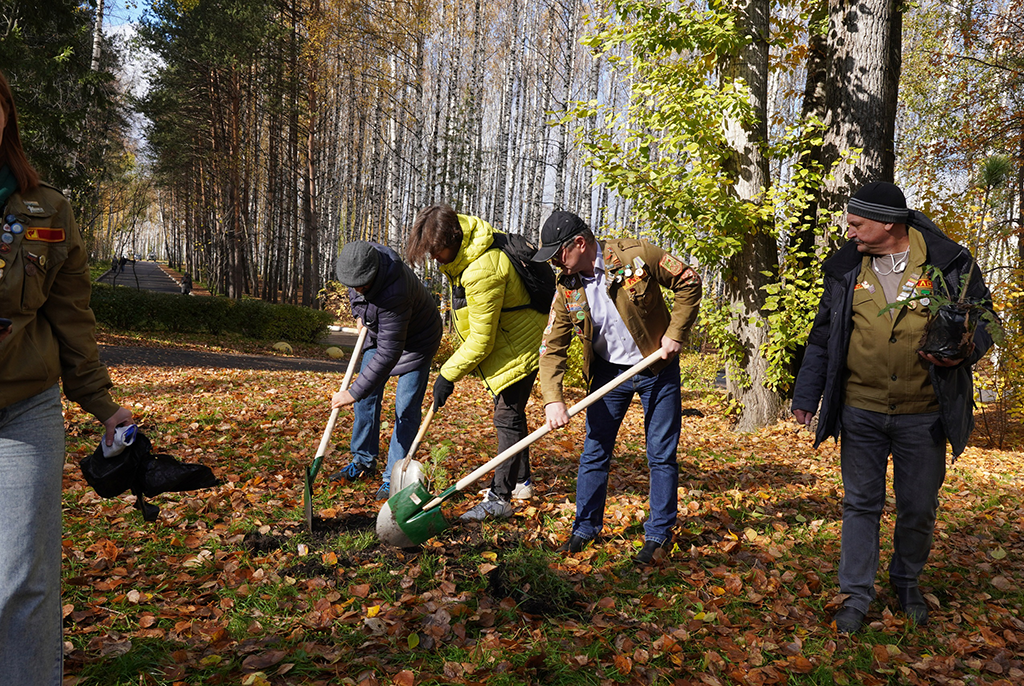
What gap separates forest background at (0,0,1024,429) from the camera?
764 centimetres

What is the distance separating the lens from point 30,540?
5.69 feet

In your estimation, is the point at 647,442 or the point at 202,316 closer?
the point at 647,442

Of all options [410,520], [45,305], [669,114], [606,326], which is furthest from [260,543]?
[669,114]

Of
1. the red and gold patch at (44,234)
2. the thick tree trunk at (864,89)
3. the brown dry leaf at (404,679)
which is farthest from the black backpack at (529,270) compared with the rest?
the thick tree trunk at (864,89)

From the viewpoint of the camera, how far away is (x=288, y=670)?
260 centimetres

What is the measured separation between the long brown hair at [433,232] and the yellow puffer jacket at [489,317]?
0.10 meters

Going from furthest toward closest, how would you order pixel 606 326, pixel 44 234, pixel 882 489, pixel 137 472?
pixel 606 326 < pixel 882 489 < pixel 137 472 < pixel 44 234

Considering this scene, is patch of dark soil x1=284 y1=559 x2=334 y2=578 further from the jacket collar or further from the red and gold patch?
the red and gold patch

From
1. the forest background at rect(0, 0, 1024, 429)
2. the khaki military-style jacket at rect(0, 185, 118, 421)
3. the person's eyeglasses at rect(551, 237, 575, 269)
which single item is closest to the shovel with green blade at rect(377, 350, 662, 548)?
the person's eyeglasses at rect(551, 237, 575, 269)

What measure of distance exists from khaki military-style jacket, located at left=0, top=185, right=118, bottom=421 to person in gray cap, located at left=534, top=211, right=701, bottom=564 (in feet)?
7.25

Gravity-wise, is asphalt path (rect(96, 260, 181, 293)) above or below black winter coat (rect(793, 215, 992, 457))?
above

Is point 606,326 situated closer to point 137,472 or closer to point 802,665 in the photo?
point 802,665

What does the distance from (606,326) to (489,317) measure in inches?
28.8

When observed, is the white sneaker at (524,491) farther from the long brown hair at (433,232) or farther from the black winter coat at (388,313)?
the long brown hair at (433,232)
